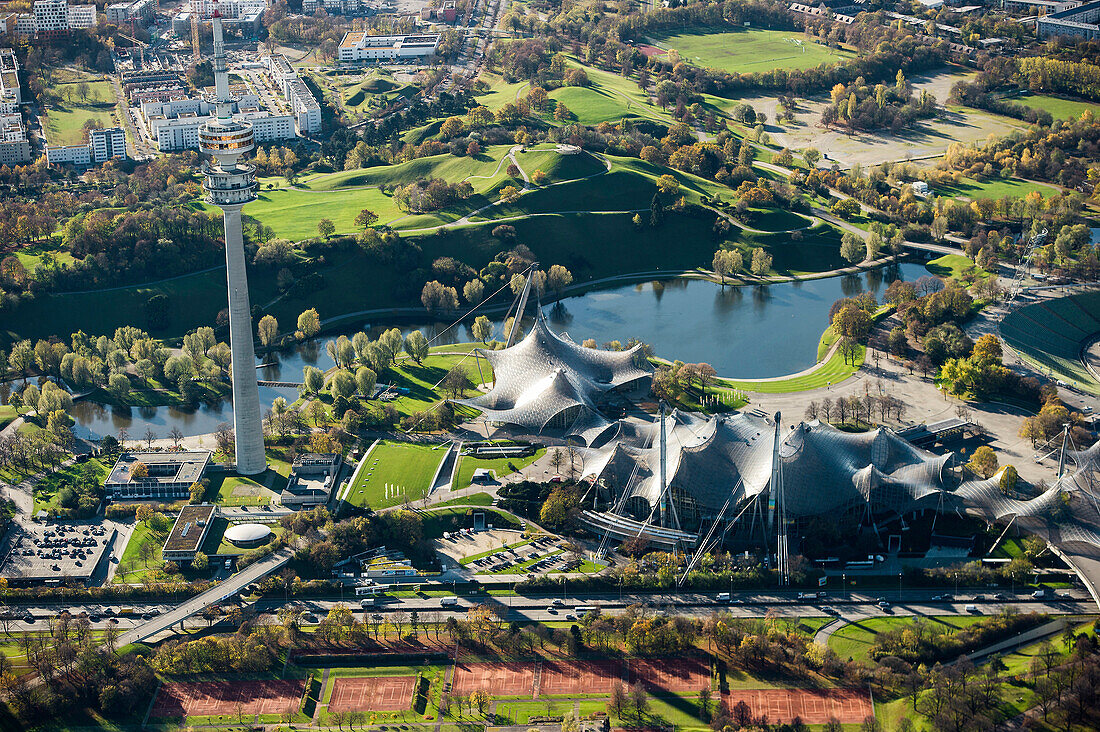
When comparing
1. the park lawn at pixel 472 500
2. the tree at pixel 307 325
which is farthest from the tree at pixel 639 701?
the tree at pixel 307 325

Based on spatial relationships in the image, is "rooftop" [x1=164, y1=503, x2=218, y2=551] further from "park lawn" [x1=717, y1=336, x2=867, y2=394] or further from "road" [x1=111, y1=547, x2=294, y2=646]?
"park lawn" [x1=717, y1=336, x2=867, y2=394]

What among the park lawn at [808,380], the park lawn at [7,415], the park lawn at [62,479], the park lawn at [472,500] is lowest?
the park lawn at [62,479]

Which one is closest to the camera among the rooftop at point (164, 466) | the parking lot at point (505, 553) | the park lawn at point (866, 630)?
the park lawn at point (866, 630)

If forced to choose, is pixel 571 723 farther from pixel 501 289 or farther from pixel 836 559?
pixel 501 289

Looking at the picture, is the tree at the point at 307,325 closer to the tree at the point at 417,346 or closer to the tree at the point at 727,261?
the tree at the point at 417,346

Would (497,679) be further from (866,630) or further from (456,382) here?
(456,382)

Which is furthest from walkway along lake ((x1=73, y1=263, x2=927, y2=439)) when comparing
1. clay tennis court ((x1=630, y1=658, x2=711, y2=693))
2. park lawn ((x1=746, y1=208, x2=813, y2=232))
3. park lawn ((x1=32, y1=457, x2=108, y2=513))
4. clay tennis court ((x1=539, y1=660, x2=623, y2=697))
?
clay tennis court ((x1=539, y1=660, x2=623, y2=697))
